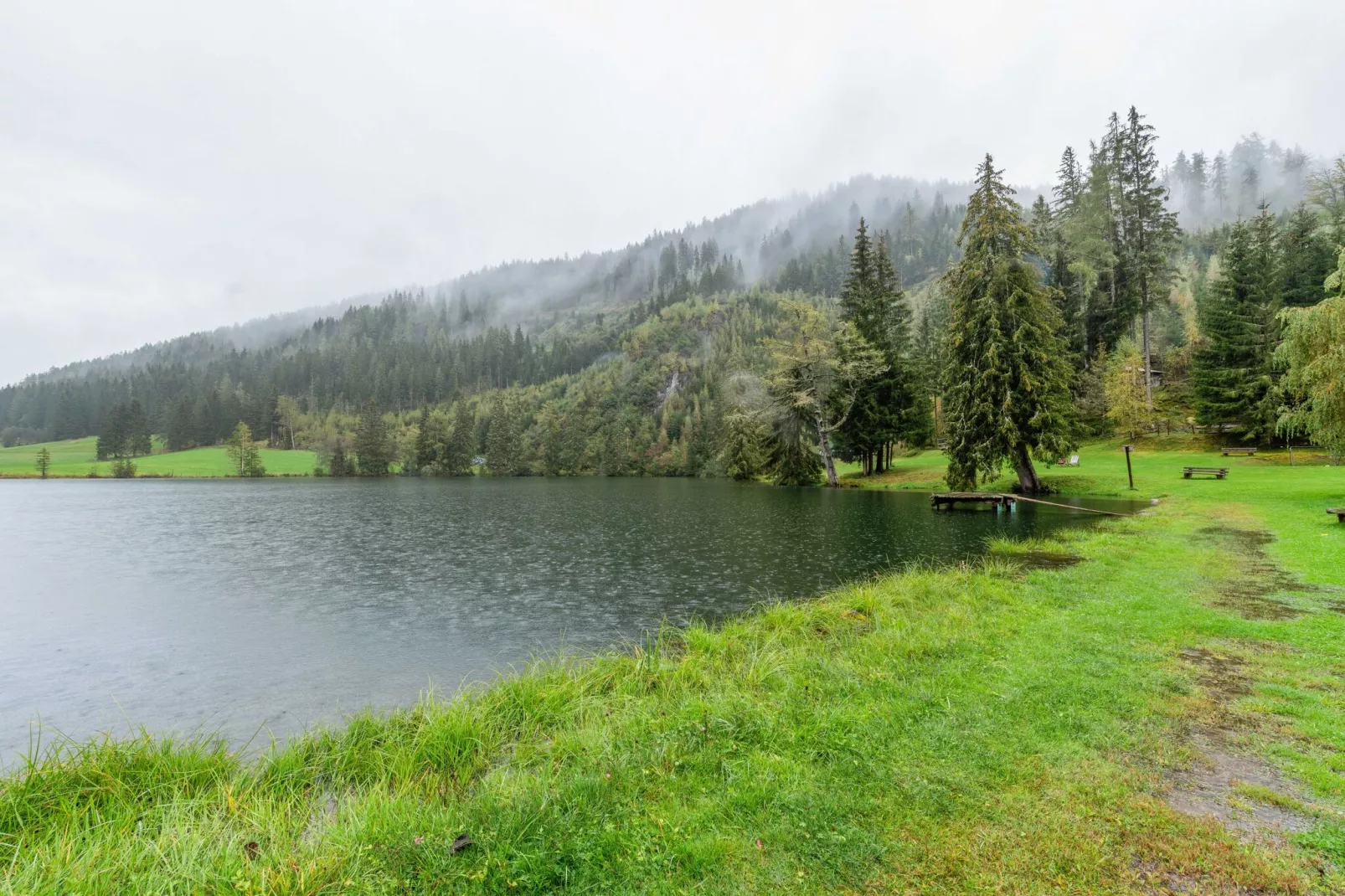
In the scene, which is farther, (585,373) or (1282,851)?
(585,373)

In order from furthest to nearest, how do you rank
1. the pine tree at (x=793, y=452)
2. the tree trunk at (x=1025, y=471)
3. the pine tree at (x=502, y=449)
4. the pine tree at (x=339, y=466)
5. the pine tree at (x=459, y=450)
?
the pine tree at (x=502, y=449), the pine tree at (x=459, y=450), the pine tree at (x=339, y=466), the pine tree at (x=793, y=452), the tree trunk at (x=1025, y=471)

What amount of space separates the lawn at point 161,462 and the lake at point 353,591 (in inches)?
3723

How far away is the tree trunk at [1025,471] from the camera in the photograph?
36.9 metres

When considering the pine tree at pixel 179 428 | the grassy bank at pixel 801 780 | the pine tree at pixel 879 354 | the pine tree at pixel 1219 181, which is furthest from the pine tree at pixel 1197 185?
the pine tree at pixel 179 428

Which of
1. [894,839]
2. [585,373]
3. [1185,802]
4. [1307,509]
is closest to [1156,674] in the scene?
[1185,802]

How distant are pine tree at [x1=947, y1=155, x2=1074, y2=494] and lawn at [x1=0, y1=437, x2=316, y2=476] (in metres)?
135

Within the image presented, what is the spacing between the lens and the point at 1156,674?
8.38 metres

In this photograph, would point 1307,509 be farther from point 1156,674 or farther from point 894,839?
A: point 894,839

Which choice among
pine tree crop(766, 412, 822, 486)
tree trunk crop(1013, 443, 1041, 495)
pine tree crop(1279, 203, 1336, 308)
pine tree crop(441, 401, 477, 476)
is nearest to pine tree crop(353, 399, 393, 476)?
pine tree crop(441, 401, 477, 476)

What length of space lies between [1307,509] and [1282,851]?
1139 inches

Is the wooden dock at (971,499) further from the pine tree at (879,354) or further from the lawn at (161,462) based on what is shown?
the lawn at (161,462)

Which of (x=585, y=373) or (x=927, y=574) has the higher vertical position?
(x=585, y=373)

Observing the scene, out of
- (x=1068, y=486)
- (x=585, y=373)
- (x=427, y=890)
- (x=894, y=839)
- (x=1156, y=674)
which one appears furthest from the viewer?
(x=585, y=373)

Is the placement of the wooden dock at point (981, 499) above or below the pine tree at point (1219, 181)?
below
